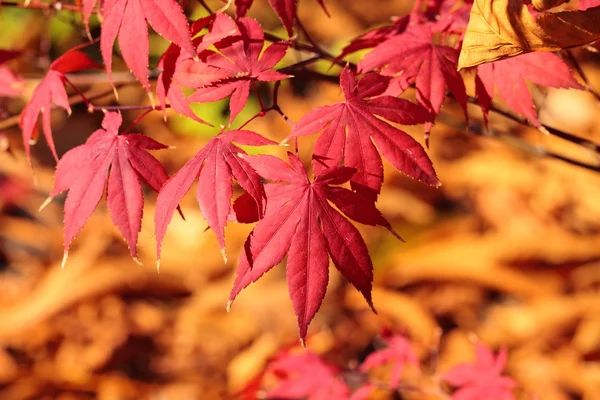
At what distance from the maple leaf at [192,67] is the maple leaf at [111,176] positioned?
2.4 inches

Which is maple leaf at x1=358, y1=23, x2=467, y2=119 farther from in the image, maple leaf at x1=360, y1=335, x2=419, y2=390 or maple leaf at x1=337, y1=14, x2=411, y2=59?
maple leaf at x1=360, y1=335, x2=419, y2=390

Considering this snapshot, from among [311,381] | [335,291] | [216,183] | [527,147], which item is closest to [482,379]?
[311,381]

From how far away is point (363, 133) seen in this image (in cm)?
64

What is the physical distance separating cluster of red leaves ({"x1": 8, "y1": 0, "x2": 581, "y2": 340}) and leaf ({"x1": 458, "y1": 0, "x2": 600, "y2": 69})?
0.10 metres

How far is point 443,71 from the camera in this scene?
71 cm

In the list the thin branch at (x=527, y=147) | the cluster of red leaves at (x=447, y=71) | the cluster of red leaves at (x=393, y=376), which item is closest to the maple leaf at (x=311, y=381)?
the cluster of red leaves at (x=393, y=376)

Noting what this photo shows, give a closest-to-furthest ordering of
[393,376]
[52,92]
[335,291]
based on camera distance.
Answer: [52,92] < [393,376] < [335,291]

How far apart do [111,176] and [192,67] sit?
169 mm

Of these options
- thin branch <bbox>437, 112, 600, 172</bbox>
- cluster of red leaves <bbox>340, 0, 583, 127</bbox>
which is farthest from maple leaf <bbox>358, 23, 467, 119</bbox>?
thin branch <bbox>437, 112, 600, 172</bbox>

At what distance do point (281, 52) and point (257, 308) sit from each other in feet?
5.13

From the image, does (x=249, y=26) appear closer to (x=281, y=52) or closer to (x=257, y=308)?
(x=281, y=52)

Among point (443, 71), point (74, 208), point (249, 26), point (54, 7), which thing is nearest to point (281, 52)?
point (249, 26)

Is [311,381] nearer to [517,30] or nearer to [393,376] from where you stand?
[393,376]

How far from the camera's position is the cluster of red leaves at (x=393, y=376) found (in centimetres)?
108
